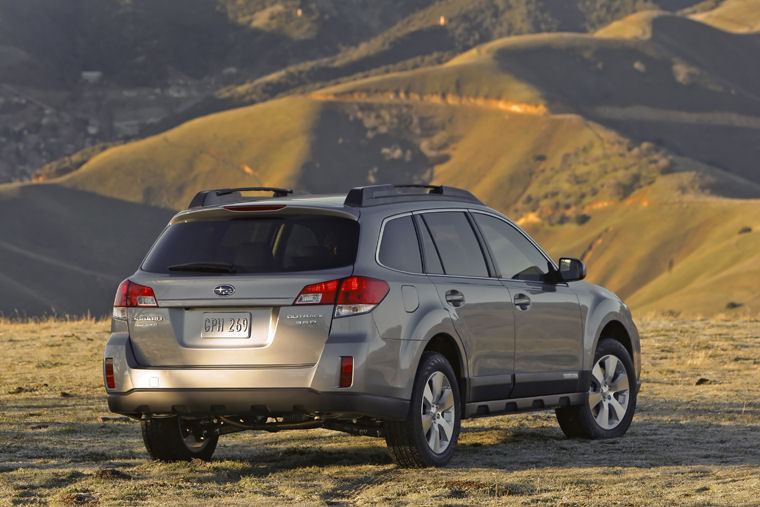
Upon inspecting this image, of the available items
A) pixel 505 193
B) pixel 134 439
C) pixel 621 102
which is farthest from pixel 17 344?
pixel 621 102

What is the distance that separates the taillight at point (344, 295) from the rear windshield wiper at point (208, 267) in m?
0.54

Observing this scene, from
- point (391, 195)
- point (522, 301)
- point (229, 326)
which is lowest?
point (229, 326)

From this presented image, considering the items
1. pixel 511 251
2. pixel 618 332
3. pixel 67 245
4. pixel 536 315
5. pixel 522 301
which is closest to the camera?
pixel 522 301

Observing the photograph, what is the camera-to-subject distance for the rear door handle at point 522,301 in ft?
30.4

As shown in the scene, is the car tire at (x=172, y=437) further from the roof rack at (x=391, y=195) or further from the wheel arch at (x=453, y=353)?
the roof rack at (x=391, y=195)

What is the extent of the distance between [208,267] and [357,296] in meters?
0.96

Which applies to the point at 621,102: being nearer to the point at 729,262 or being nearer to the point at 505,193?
the point at 505,193

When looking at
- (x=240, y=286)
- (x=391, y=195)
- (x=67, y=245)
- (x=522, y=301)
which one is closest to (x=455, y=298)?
(x=391, y=195)

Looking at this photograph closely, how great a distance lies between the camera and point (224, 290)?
25.6 ft

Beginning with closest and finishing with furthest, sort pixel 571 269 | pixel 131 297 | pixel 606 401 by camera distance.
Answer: pixel 131 297 → pixel 571 269 → pixel 606 401

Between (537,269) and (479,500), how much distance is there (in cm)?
295

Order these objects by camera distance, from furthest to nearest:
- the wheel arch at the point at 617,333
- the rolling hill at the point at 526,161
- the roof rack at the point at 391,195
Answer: the rolling hill at the point at 526,161, the wheel arch at the point at 617,333, the roof rack at the point at 391,195

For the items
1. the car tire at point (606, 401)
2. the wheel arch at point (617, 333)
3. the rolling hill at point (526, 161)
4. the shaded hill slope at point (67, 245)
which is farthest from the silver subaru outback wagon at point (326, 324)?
the shaded hill slope at point (67, 245)

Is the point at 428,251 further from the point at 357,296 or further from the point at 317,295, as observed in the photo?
the point at 317,295
